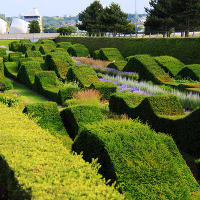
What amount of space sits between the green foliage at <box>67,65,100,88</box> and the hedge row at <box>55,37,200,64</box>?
11.7m

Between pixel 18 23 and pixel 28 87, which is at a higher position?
pixel 18 23

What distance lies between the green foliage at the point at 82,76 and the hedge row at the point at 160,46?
38.5 feet

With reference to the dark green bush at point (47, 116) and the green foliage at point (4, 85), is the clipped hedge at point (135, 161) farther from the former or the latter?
the green foliage at point (4, 85)

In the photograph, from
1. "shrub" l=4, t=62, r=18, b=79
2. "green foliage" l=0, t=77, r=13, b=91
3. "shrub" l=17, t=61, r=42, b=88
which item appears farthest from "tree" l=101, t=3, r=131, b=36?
"green foliage" l=0, t=77, r=13, b=91

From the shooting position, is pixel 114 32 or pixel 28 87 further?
pixel 114 32

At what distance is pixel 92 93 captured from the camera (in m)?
14.5

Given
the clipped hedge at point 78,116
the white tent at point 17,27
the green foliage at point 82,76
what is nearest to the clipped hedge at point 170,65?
the green foliage at point 82,76

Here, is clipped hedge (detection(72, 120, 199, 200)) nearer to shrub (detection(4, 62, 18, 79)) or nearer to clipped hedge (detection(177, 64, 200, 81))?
clipped hedge (detection(177, 64, 200, 81))

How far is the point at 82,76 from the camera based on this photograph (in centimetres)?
1809

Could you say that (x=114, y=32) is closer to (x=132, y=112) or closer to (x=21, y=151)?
(x=132, y=112)

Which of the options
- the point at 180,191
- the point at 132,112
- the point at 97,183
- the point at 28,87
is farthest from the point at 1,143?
the point at 28,87

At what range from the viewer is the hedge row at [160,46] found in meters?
26.7

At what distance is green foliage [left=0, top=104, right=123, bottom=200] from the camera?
414cm

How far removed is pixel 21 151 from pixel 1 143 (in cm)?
69
